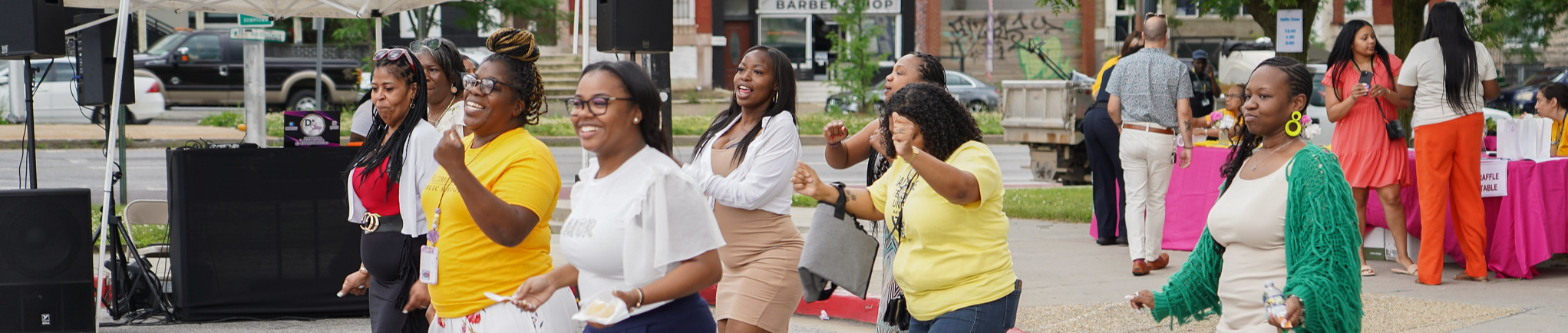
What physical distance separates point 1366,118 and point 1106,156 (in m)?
1.91

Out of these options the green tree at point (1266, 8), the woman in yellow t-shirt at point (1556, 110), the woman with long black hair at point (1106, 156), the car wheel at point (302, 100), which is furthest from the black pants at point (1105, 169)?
the car wheel at point (302, 100)

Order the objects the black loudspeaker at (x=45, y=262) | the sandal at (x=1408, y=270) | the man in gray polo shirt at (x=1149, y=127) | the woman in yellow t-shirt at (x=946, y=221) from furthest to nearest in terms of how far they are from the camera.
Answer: the man in gray polo shirt at (x=1149, y=127), the sandal at (x=1408, y=270), the black loudspeaker at (x=45, y=262), the woman in yellow t-shirt at (x=946, y=221)

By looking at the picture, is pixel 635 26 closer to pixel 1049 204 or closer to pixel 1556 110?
pixel 1049 204

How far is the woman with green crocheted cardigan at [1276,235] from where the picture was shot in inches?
138

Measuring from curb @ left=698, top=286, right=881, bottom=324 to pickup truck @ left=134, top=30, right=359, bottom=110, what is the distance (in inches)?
764

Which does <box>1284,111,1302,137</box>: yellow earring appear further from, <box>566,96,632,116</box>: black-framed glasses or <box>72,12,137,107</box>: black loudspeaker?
<box>72,12,137,107</box>: black loudspeaker

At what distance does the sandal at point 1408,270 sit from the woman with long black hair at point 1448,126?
10.2 inches

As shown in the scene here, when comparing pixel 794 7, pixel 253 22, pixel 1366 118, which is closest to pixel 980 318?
pixel 1366 118

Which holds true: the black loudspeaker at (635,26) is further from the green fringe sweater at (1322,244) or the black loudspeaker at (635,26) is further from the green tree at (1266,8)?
the green tree at (1266,8)

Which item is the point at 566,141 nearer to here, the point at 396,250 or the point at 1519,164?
the point at 1519,164

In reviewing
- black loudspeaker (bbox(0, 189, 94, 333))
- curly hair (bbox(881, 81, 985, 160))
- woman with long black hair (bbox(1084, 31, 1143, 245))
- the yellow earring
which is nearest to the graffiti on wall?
woman with long black hair (bbox(1084, 31, 1143, 245))

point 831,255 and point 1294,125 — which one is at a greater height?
point 1294,125

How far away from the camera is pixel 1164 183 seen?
8266 mm

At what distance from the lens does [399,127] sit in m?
4.29
